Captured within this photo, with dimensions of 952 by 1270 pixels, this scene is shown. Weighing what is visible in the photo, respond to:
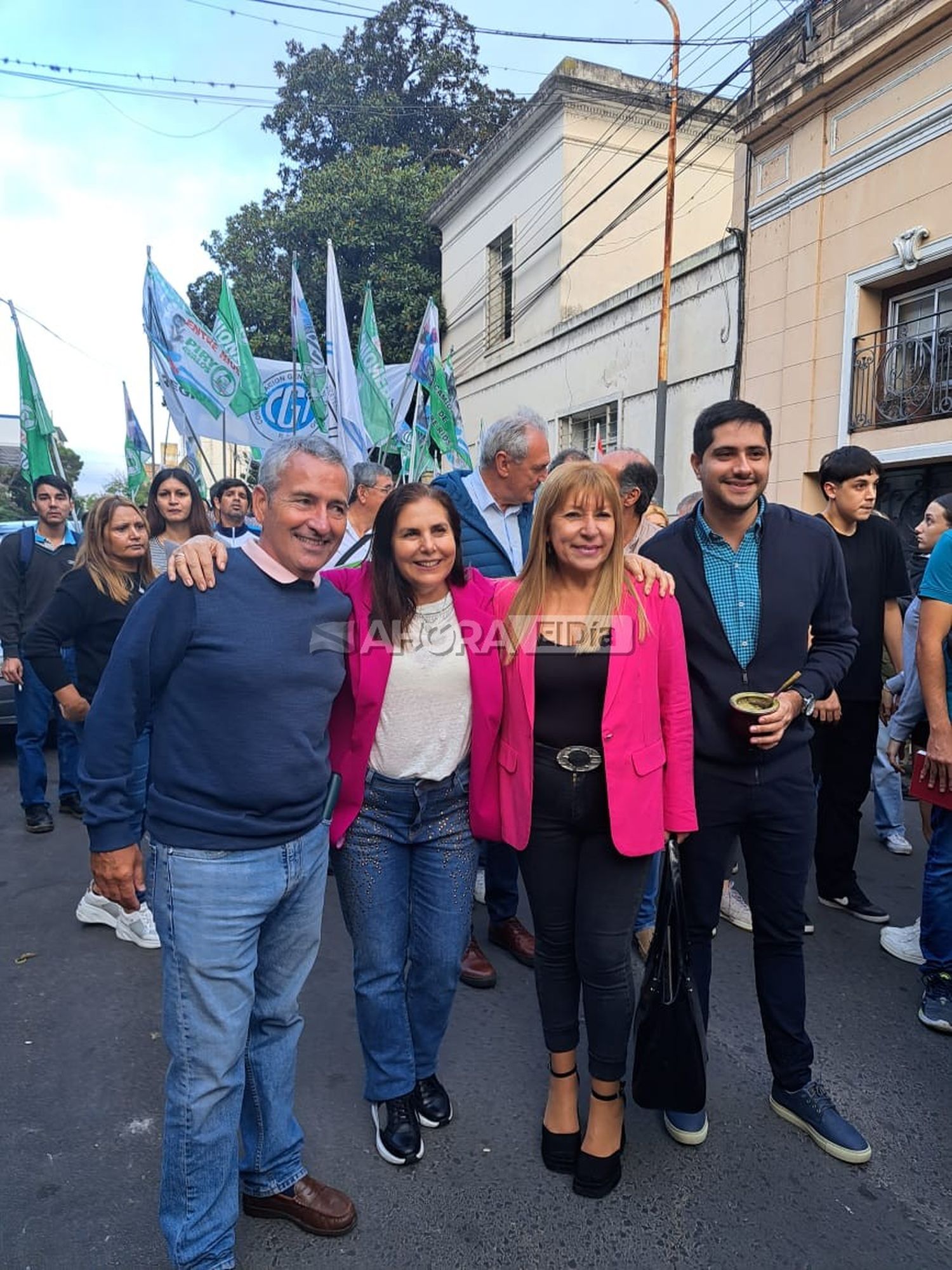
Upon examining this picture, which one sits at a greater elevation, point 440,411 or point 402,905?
point 440,411

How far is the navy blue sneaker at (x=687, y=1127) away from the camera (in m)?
2.46

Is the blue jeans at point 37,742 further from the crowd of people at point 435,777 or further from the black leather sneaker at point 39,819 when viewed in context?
the crowd of people at point 435,777

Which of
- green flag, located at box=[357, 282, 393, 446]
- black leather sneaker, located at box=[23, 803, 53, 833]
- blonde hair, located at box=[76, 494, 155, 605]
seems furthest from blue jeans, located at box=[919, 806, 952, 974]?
green flag, located at box=[357, 282, 393, 446]

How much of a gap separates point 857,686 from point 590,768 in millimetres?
2249

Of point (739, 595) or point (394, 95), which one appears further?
point (394, 95)

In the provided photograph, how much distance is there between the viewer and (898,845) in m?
4.91

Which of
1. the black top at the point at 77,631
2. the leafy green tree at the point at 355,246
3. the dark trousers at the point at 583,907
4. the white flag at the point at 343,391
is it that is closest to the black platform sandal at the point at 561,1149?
the dark trousers at the point at 583,907

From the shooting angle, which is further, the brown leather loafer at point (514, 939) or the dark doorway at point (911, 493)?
the dark doorway at point (911, 493)

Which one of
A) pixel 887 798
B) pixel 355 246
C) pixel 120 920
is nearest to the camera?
pixel 120 920

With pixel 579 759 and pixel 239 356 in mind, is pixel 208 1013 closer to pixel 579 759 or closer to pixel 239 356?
pixel 579 759

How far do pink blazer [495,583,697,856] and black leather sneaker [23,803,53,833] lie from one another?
13.2 feet

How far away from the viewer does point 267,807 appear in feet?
6.31

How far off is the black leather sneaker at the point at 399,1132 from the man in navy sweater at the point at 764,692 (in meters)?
0.77

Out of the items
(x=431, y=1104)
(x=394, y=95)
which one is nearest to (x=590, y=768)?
(x=431, y=1104)
